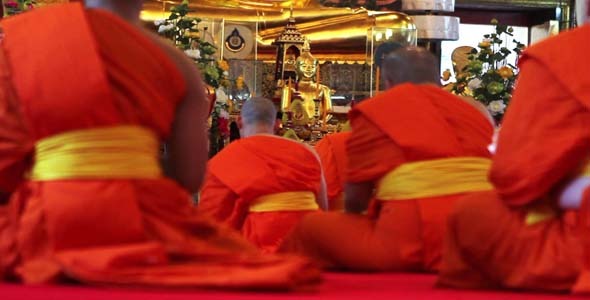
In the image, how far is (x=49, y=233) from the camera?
2.87 m

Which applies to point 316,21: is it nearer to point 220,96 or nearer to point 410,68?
point 220,96

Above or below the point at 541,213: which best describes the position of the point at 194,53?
below

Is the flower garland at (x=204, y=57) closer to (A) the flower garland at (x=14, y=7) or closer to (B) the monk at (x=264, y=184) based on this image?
(A) the flower garland at (x=14, y=7)

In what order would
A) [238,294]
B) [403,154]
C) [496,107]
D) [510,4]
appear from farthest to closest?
[510,4], [496,107], [403,154], [238,294]

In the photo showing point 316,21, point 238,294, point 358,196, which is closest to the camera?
point 238,294

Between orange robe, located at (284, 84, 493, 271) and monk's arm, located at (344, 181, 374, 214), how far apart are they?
50 mm

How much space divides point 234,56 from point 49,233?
638 cm

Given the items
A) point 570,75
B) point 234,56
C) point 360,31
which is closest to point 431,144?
point 570,75

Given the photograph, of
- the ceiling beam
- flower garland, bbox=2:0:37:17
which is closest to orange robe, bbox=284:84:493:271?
flower garland, bbox=2:0:37:17

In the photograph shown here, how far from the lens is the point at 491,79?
706cm

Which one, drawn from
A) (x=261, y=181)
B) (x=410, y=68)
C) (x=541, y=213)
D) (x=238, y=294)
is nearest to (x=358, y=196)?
(x=410, y=68)

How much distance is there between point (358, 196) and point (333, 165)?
1.53m

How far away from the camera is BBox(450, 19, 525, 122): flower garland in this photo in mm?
7016

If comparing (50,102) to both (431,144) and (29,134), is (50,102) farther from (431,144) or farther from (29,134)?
(431,144)
